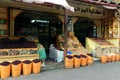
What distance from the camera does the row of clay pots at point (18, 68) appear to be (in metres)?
8.37

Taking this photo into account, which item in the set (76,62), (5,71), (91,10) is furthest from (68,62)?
(91,10)

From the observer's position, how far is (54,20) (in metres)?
15.6

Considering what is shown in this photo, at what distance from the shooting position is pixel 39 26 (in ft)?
50.5

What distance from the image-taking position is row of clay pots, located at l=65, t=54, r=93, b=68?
408 inches

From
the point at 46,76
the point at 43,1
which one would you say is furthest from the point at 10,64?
the point at 43,1

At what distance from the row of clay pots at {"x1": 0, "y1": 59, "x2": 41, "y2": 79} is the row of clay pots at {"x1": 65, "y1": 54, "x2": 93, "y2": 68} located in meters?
1.82

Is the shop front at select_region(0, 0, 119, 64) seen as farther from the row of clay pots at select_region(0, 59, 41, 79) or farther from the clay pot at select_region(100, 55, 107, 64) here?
the row of clay pots at select_region(0, 59, 41, 79)

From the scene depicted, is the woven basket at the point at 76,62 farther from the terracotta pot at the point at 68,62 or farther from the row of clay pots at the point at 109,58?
the row of clay pots at the point at 109,58

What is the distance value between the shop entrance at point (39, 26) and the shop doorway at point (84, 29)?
2.53 meters

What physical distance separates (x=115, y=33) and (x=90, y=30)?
276cm

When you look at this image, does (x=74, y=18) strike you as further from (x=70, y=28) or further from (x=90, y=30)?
Answer: (x=90, y=30)

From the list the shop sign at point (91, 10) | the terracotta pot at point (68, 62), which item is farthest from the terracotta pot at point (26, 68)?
the shop sign at point (91, 10)

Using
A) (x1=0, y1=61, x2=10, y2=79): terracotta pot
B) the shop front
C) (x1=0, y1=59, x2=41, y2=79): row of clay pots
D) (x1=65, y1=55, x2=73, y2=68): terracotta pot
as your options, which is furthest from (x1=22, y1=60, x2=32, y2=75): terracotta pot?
the shop front

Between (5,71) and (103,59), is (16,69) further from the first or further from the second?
(103,59)
